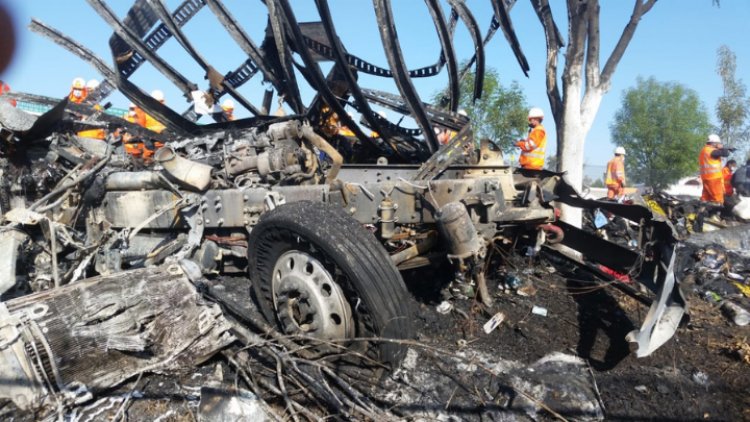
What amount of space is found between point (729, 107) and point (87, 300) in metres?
27.9

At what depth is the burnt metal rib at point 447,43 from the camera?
437cm

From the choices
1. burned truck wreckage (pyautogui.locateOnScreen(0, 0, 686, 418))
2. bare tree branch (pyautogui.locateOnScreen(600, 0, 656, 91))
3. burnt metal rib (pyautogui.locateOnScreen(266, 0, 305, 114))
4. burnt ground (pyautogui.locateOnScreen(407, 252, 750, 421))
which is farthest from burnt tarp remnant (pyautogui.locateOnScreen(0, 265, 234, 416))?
bare tree branch (pyautogui.locateOnScreen(600, 0, 656, 91))

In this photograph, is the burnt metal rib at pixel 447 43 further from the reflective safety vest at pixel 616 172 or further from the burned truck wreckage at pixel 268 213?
the reflective safety vest at pixel 616 172

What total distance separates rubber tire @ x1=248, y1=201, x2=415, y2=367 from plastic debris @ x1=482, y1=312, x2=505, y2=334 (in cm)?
116

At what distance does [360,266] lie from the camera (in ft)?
8.64

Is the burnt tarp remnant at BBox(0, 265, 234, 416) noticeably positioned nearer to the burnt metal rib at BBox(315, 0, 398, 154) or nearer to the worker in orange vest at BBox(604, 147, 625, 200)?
the burnt metal rib at BBox(315, 0, 398, 154)

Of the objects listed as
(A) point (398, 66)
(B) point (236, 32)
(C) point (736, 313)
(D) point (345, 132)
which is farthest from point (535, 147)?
(B) point (236, 32)

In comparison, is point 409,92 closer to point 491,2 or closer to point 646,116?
point 491,2

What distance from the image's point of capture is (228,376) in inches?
114

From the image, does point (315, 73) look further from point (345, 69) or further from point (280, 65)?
point (280, 65)

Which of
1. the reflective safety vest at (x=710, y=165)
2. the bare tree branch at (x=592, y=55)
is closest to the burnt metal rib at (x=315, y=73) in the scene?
the bare tree branch at (x=592, y=55)

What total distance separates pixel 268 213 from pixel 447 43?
249cm

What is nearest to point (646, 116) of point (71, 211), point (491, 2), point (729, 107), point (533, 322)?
point (729, 107)

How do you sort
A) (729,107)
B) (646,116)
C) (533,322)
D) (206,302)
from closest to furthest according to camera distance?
(206,302) < (533,322) < (729,107) < (646,116)
